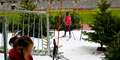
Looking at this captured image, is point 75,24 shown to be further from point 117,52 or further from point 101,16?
point 117,52

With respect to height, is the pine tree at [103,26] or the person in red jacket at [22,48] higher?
the person in red jacket at [22,48]

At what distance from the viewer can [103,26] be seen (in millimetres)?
7180

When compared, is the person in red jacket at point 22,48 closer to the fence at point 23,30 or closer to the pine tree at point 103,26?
the fence at point 23,30

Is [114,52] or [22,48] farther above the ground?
[22,48]

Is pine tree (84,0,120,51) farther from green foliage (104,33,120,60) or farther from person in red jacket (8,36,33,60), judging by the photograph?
person in red jacket (8,36,33,60)

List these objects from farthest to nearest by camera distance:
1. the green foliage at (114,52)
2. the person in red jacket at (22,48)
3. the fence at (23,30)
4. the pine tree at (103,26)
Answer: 1. the pine tree at (103,26)
2. the green foliage at (114,52)
3. the fence at (23,30)
4. the person in red jacket at (22,48)

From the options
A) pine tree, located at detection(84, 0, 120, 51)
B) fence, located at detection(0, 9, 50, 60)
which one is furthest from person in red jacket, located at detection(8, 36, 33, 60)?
pine tree, located at detection(84, 0, 120, 51)

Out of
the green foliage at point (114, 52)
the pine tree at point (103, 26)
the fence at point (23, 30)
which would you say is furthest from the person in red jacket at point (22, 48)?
the pine tree at point (103, 26)

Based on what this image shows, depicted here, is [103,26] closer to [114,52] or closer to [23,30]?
[23,30]

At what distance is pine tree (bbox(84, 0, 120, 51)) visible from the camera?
22.4ft

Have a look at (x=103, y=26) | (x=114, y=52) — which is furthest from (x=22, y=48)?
(x=103, y=26)

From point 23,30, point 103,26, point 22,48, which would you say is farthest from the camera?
point 103,26

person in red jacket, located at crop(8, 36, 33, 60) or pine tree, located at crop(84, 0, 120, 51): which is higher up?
person in red jacket, located at crop(8, 36, 33, 60)

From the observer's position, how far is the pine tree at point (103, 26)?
22.4 feet
